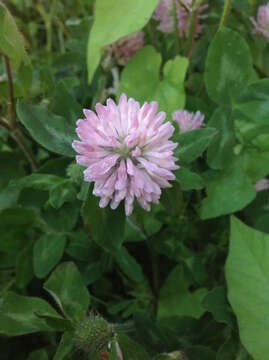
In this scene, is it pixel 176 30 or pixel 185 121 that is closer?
pixel 185 121

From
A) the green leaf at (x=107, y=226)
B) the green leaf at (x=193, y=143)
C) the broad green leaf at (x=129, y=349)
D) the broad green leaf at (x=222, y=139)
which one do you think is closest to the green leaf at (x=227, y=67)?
the broad green leaf at (x=222, y=139)

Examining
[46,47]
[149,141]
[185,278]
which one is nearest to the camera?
[149,141]

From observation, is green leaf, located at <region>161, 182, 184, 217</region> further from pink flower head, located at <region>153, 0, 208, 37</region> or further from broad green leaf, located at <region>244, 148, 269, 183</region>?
pink flower head, located at <region>153, 0, 208, 37</region>

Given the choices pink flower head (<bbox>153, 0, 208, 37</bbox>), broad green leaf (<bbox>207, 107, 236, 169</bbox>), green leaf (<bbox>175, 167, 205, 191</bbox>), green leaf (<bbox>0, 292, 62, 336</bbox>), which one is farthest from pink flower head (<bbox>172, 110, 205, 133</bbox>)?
green leaf (<bbox>0, 292, 62, 336</bbox>)

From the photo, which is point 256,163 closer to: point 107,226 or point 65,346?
point 107,226

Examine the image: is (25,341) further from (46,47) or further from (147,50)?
(46,47)

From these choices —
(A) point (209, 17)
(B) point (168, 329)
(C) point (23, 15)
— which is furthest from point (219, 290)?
(C) point (23, 15)

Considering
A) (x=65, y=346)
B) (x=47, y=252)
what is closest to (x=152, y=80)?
(x=47, y=252)
